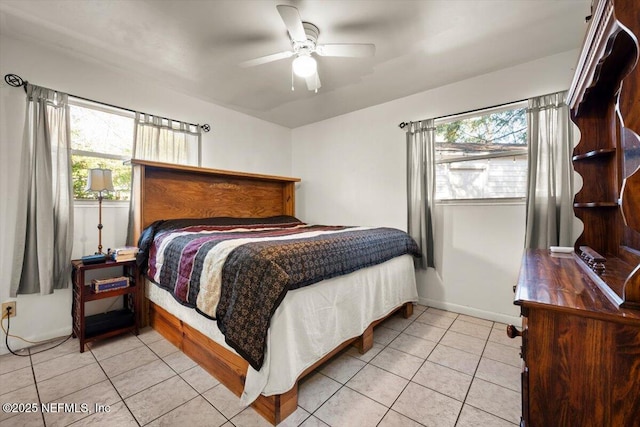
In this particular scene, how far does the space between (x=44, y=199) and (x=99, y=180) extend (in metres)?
0.41

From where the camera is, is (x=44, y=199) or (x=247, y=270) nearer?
(x=247, y=270)

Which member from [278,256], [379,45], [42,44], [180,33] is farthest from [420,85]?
[42,44]

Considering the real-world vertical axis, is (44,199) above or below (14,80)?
below

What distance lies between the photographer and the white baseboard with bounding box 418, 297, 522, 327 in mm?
2459

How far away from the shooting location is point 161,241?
216 centimetres

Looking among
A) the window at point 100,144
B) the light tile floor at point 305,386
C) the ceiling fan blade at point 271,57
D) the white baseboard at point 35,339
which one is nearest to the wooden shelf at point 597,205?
the light tile floor at point 305,386

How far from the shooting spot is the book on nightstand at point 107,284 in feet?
6.88

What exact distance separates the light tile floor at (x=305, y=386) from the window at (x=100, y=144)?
4.49 ft

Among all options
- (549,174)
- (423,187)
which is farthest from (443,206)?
(549,174)

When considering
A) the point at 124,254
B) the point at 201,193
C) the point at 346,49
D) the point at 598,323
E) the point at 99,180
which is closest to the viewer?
the point at 598,323

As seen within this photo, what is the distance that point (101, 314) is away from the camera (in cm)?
235

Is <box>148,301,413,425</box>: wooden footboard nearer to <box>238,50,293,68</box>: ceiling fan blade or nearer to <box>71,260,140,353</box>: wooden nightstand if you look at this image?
<box>71,260,140,353</box>: wooden nightstand

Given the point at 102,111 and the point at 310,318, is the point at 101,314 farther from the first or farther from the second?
the point at 310,318

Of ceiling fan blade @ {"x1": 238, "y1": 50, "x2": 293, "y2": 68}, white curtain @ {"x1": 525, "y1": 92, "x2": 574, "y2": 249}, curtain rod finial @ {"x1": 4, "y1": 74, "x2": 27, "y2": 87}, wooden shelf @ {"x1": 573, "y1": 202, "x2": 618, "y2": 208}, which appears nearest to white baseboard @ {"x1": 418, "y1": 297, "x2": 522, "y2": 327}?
white curtain @ {"x1": 525, "y1": 92, "x2": 574, "y2": 249}
